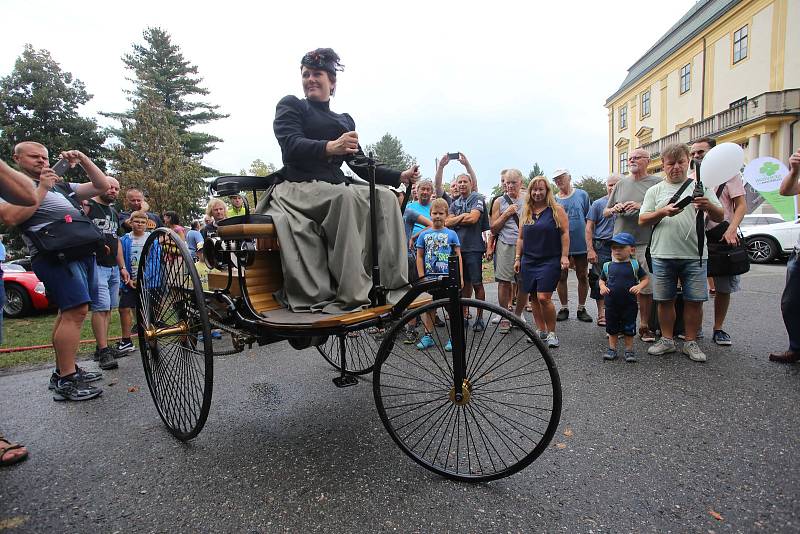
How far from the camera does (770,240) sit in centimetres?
1116

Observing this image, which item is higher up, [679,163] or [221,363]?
[679,163]

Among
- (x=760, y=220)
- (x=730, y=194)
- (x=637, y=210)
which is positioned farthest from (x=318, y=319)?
(x=760, y=220)

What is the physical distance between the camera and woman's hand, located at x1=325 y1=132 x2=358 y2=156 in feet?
7.89

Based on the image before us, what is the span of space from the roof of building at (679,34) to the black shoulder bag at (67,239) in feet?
104

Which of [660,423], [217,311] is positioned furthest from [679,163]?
[217,311]

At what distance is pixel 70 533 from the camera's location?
1.83 meters

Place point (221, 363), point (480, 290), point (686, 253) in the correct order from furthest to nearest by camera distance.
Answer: point (480, 290) < point (221, 363) < point (686, 253)

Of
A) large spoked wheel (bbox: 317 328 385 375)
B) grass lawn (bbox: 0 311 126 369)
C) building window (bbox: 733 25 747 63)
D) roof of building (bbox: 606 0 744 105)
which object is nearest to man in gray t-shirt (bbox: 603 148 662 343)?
large spoked wheel (bbox: 317 328 385 375)

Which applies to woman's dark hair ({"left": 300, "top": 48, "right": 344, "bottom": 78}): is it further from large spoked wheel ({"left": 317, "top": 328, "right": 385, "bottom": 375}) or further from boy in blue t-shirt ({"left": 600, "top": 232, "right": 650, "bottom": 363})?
boy in blue t-shirt ({"left": 600, "top": 232, "right": 650, "bottom": 363})

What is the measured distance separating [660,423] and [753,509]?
85 cm

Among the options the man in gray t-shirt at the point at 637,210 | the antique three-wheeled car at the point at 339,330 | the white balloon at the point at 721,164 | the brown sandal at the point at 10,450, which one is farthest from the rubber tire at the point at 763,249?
the brown sandal at the point at 10,450

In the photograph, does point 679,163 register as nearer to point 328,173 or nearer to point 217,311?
point 328,173

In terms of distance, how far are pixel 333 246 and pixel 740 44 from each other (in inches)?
1193

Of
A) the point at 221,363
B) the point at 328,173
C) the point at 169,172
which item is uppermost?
the point at 169,172
